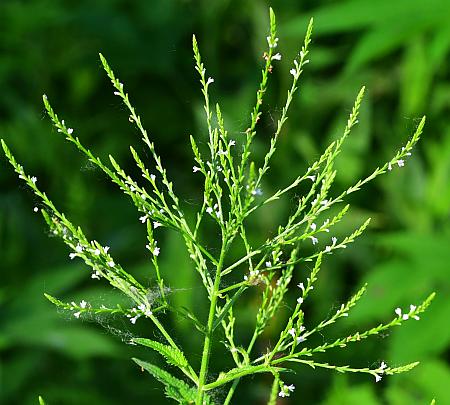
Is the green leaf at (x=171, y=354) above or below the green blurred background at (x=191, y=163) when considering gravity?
below

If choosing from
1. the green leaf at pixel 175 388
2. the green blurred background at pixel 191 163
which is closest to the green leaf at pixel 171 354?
the green leaf at pixel 175 388

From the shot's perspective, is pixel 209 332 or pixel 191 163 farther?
pixel 191 163

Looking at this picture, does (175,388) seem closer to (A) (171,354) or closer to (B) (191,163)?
(A) (171,354)

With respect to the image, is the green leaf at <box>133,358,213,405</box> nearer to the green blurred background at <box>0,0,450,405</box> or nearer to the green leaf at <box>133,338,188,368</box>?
the green leaf at <box>133,338,188,368</box>

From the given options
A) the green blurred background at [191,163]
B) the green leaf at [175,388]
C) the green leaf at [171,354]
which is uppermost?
the green blurred background at [191,163]

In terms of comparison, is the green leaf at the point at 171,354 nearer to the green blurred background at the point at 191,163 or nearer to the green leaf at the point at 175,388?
the green leaf at the point at 175,388

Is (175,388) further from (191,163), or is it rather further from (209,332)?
(191,163)

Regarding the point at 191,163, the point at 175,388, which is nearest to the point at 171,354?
the point at 175,388

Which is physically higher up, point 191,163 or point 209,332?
point 191,163

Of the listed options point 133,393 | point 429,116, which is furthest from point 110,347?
point 429,116
